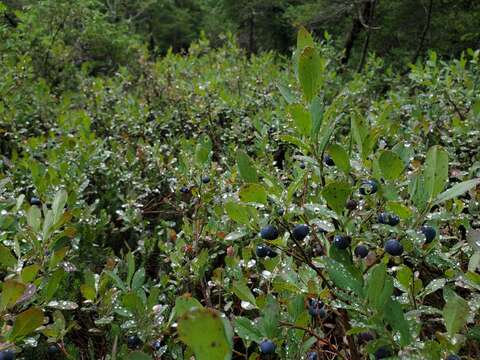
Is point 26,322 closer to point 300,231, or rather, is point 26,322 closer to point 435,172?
point 300,231

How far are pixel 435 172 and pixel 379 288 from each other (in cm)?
26

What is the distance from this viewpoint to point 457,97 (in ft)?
10.2

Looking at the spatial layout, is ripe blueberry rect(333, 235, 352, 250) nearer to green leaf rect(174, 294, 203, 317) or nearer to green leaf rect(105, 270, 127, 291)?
green leaf rect(174, 294, 203, 317)

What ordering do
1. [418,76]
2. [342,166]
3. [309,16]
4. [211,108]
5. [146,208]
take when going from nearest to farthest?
[342,166] → [146,208] → [418,76] → [211,108] → [309,16]

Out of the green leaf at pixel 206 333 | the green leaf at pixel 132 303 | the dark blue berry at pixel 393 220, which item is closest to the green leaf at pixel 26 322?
the green leaf at pixel 132 303

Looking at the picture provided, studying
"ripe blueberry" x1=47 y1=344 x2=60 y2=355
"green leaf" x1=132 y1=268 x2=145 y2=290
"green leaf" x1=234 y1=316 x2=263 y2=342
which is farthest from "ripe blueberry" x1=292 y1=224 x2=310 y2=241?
"ripe blueberry" x1=47 y1=344 x2=60 y2=355

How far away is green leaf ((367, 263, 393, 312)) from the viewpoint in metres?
0.75

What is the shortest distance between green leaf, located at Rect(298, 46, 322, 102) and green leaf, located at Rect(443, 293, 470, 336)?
0.49 meters

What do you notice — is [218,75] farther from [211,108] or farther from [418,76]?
[418,76]

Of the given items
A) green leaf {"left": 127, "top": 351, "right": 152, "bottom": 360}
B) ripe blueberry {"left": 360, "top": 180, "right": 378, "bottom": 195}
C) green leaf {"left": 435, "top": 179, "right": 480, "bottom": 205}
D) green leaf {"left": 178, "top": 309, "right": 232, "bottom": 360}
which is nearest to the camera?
green leaf {"left": 178, "top": 309, "right": 232, "bottom": 360}

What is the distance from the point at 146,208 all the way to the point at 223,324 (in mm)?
2341

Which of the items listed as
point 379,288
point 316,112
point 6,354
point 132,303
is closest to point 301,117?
point 316,112

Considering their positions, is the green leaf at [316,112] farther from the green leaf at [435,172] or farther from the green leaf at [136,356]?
the green leaf at [136,356]

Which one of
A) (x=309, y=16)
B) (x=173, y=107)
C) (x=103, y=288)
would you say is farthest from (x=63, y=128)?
(x=309, y=16)
